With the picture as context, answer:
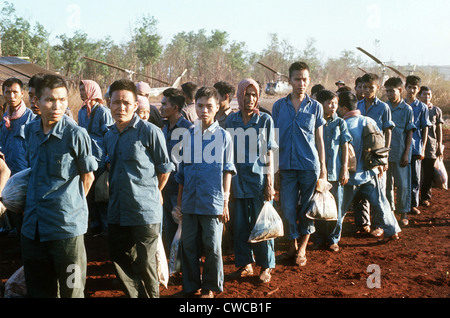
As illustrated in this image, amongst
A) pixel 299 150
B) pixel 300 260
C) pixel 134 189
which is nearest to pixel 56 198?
pixel 134 189

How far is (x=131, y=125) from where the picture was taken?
3533mm

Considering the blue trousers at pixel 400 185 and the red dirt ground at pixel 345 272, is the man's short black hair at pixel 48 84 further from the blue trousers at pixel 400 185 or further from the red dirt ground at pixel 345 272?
the blue trousers at pixel 400 185

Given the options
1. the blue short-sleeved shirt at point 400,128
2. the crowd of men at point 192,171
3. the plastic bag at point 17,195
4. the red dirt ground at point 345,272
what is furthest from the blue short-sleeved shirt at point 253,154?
the blue short-sleeved shirt at point 400,128

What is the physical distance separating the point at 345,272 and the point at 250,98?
205cm

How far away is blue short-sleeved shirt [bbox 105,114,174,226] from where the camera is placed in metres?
3.46

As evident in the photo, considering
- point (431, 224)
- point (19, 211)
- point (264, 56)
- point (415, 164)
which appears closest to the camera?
point (19, 211)

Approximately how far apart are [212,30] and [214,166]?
142ft

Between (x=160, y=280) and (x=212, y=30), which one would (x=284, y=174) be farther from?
(x=212, y=30)

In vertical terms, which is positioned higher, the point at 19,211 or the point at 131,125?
the point at 131,125

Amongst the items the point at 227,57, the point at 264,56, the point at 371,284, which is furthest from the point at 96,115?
the point at 264,56

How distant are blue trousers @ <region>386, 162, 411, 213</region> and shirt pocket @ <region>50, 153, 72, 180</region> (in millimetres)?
4876

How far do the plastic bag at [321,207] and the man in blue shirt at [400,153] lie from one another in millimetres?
1984

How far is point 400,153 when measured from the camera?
6527mm

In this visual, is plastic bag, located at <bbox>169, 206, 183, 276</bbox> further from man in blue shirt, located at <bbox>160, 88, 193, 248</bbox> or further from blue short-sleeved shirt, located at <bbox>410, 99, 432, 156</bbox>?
blue short-sleeved shirt, located at <bbox>410, 99, 432, 156</bbox>
